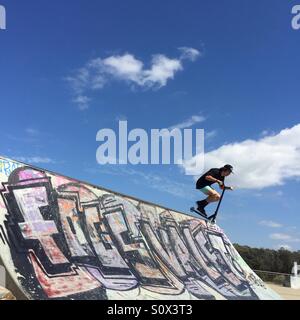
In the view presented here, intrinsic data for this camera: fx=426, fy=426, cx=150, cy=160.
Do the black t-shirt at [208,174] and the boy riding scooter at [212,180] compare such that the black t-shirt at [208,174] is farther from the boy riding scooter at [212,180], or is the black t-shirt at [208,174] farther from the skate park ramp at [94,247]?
the skate park ramp at [94,247]

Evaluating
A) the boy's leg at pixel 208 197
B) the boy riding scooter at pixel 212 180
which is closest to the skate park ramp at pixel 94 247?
the boy's leg at pixel 208 197

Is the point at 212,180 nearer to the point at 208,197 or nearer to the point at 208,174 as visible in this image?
the point at 208,174

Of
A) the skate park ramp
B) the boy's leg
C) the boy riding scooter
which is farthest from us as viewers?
the boy's leg

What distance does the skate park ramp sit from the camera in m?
8.31

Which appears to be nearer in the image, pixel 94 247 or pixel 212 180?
pixel 94 247

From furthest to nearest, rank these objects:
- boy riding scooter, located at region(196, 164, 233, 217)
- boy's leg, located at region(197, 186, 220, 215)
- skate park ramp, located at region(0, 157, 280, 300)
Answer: boy's leg, located at region(197, 186, 220, 215) → boy riding scooter, located at region(196, 164, 233, 217) → skate park ramp, located at region(0, 157, 280, 300)

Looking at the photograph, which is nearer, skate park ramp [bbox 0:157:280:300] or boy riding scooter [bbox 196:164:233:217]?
skate park ramp [bbox 0:157:280:300]

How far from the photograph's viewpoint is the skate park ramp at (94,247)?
8312 millimetres

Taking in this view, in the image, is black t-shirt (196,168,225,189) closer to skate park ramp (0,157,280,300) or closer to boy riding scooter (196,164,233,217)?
boy riding scooter (196,164,233,217)

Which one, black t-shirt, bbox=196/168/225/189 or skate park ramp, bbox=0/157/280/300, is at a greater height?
black t-shirt, bbox=196/168/225/189

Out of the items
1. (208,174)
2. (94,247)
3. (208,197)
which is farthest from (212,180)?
(94,247)

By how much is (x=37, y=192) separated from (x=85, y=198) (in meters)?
1.42

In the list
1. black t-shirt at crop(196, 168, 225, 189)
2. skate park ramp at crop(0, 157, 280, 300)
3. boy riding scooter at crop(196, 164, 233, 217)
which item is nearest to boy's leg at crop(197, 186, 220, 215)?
boy riding scooter at crop(196, 164, 233, 217)

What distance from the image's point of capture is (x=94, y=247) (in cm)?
980
